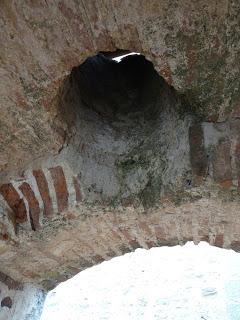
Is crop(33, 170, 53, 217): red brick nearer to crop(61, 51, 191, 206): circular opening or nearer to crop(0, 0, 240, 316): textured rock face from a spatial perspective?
crop(0, 0, 240, 316): textured rock face

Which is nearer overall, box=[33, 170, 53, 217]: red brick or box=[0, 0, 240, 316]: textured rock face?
box=[0, 0, 240, 316]: textured rock face

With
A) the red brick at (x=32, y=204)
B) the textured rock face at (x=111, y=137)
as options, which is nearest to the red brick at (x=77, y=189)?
the textured rock face at (x=111, y=137)

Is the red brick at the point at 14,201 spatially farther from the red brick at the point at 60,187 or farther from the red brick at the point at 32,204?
the red brick at the point at 60,187

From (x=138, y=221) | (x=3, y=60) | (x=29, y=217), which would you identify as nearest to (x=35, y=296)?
(x=29, y=217)

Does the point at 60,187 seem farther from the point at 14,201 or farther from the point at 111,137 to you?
the point at 111,137

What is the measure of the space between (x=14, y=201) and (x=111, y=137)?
16.0 inches

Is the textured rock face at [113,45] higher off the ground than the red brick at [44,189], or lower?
higher

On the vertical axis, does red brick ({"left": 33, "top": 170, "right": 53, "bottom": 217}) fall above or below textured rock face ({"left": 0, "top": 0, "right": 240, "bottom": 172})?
below

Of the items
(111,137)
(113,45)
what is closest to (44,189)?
(111,137)

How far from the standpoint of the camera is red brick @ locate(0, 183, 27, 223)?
4.31ft

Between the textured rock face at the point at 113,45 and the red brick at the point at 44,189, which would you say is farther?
the red brick at the point at 44,189

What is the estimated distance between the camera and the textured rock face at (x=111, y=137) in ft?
3.35

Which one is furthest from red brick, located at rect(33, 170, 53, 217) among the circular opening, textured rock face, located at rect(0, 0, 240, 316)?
the circular opening

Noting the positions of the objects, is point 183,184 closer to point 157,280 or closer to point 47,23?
point 47,23
